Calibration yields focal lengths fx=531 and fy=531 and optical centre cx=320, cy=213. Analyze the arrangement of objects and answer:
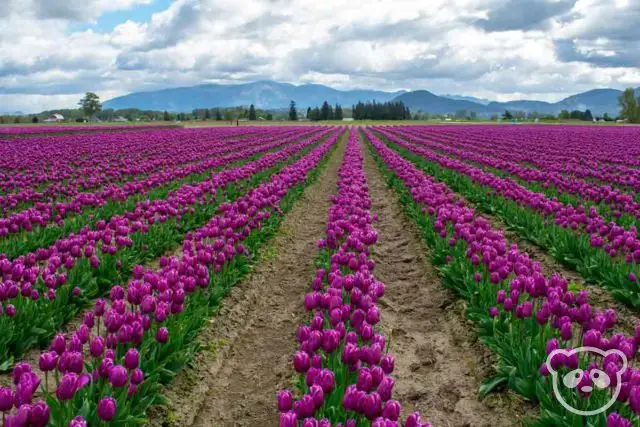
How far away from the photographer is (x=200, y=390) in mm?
5074

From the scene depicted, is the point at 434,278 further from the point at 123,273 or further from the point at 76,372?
the point at 76,372

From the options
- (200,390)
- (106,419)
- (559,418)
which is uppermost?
(106,419)

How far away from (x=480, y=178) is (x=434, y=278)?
7.25 m

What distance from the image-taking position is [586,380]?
379 centimetres

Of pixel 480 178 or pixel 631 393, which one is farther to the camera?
pixel 480 178

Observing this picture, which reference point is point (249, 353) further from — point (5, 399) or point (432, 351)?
point (5, 399)

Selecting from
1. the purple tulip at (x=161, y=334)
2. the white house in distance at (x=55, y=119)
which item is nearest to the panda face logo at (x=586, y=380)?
the purple tulip at (x=161, y=334)

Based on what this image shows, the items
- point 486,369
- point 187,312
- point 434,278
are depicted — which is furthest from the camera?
point 434,278

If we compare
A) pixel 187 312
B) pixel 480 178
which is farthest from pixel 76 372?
pixel 480 178

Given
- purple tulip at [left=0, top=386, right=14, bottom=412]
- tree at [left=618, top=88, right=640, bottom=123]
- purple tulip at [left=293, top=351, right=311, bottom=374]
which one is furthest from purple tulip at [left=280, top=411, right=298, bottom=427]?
tree at [left=618, top=88, right=640, bottom=123]

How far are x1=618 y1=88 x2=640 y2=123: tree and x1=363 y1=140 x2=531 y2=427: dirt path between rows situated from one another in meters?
139

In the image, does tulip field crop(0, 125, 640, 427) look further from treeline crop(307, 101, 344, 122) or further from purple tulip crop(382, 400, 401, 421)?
treeline crop(307, 101, 344, 122)

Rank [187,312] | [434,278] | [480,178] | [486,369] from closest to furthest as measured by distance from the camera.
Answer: [486,369] → [187,312] → [434,278] → [480,178]

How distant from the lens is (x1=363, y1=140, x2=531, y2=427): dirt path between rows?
471 centimetres
